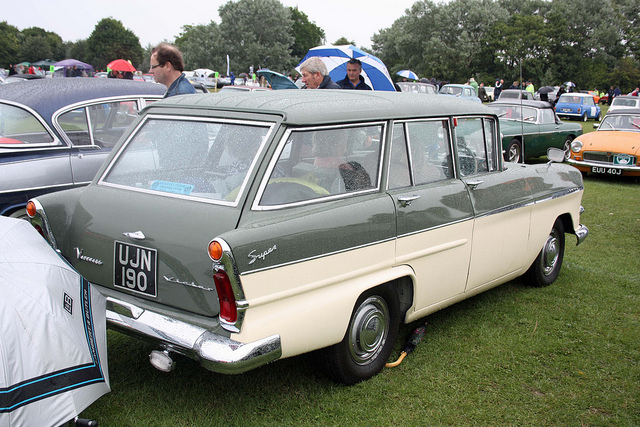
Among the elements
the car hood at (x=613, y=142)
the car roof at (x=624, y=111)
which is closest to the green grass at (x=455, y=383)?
the car hood at (x=613, y=142)

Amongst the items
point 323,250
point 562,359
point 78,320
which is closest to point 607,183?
point 562,359

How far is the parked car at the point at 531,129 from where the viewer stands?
1242 centimetres

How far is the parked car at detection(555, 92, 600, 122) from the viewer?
2841 centimetres

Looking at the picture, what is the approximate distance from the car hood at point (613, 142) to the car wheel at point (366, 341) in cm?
908

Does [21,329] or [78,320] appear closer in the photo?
[21,329]

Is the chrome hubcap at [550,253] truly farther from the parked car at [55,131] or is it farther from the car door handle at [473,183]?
the parked car at [55,131]

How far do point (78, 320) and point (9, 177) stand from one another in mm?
2739

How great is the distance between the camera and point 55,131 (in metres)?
5.30

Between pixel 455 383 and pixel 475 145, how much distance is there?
6.09ft

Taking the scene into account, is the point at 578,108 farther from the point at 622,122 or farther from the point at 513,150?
the point at 513,150

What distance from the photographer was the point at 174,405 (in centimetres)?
317

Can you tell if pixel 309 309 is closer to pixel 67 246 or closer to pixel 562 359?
pixel 67 246

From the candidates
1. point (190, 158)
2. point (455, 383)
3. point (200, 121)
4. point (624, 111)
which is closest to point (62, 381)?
point (190, 158)

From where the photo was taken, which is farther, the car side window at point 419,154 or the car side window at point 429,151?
the car side window at point 429,151
